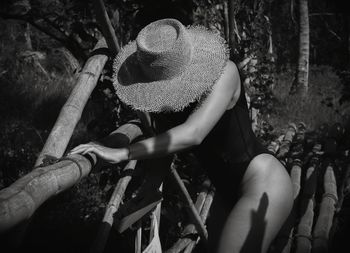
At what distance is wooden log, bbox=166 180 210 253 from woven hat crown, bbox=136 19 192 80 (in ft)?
4.89

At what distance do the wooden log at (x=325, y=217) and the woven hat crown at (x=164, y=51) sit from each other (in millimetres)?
1442

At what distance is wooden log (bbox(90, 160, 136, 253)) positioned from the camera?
2335mm

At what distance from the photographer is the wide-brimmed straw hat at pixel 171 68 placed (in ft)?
6.34

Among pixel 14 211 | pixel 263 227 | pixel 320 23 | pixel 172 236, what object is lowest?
pixel 320 23

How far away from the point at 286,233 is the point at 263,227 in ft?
2.43

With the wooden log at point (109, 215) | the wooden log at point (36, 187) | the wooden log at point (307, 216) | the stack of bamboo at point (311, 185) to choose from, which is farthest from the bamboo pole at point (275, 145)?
the wooden log at point (36, 187)

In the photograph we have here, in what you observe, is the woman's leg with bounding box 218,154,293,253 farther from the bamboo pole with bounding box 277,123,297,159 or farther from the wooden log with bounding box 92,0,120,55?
the bamboo pole with bounding box 277,123,297,159

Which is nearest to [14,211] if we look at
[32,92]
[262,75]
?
[262,75]

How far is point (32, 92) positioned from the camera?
6.45 meters

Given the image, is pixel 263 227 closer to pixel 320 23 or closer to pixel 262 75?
pixel 262 75

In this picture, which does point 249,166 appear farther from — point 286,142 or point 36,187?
point 286,142

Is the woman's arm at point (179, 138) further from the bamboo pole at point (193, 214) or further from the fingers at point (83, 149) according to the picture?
the bamboo pole at point (193, 214)

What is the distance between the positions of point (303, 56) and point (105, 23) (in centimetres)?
1077

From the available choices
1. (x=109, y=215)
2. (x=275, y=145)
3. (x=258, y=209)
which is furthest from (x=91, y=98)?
(x=275, y=145)
